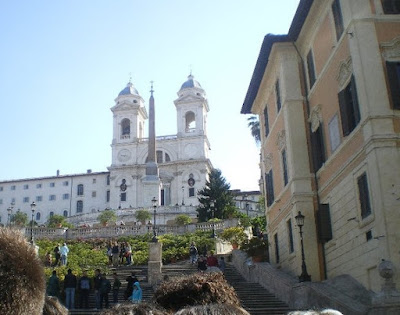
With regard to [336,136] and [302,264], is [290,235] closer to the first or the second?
[302,264]

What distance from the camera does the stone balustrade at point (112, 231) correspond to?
4984 cm

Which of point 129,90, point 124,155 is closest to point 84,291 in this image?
point 124,155

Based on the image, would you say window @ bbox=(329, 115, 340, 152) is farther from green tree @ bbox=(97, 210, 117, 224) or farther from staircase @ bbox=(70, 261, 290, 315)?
green tree @ bbox=(97, 210, 117, 224)

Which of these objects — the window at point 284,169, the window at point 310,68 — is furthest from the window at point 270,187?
the window at point 310,68

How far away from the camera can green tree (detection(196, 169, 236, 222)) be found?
228ft

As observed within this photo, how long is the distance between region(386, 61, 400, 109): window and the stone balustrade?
3466 centimetres

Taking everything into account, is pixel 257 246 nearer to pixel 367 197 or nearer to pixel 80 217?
pixel 367 197

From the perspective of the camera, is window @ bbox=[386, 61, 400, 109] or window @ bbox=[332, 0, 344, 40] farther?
window @ bbox=[332, 0, 344, 40]

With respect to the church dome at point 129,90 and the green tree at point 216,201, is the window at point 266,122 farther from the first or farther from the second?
the church dome at point 129,90

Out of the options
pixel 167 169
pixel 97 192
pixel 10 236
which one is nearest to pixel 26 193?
pixel 97 192

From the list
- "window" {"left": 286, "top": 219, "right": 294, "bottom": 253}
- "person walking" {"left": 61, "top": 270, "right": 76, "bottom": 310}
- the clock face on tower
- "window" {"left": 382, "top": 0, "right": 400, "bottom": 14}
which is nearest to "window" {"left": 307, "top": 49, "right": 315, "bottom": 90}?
"window" {"left": 382, "top": 0, "right": 400, "bottom": 14}

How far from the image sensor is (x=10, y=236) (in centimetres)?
258

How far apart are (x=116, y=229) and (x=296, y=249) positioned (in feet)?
99.1

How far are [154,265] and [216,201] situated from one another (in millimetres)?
45442
